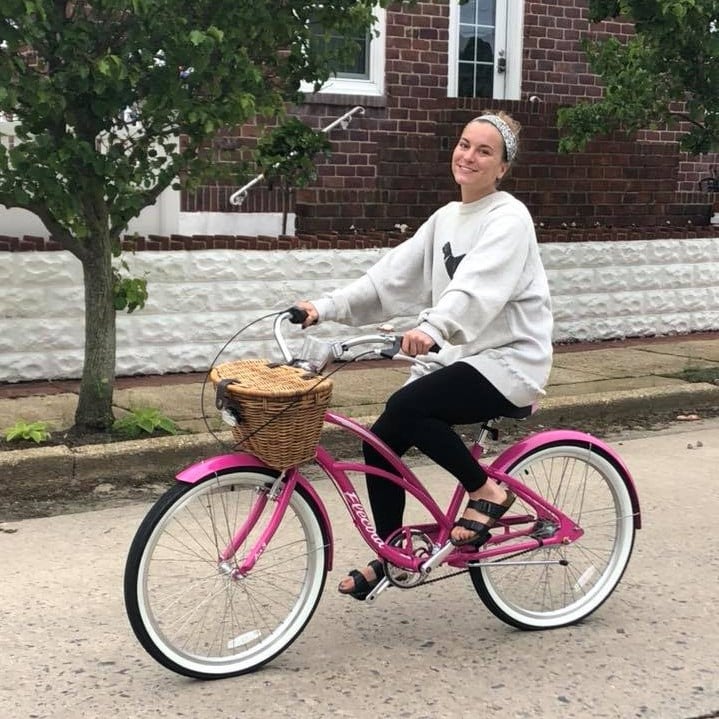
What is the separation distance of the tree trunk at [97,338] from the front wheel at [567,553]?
3.27m

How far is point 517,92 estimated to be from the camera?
13000 mm

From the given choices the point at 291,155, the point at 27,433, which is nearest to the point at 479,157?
the point at 27,433

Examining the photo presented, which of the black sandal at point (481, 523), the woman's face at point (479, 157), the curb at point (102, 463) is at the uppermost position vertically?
the woman's face at point (479, 157)

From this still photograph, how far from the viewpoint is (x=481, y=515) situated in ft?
12.9

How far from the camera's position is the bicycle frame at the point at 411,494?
3.65 m

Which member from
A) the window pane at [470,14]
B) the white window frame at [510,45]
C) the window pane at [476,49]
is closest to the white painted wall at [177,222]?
the window pane at [476,49]

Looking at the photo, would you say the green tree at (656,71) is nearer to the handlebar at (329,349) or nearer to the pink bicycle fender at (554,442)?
the pink bicycle fender at (554,442)

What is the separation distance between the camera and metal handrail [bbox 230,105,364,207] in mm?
9961

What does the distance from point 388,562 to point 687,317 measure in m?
8.60

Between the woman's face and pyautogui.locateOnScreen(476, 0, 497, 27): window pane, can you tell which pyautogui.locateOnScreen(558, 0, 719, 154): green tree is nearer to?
pyautogui.locateOnScreen(476, 0, 497, 27): window pane

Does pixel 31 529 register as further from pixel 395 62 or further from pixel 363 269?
pixel 395 62

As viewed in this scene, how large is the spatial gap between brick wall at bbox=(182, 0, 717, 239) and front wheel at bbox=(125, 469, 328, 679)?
700 cm

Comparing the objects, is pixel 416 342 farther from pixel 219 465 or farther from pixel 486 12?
pixel 486 12

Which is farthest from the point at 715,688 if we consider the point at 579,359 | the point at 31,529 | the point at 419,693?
the point at 579,359
